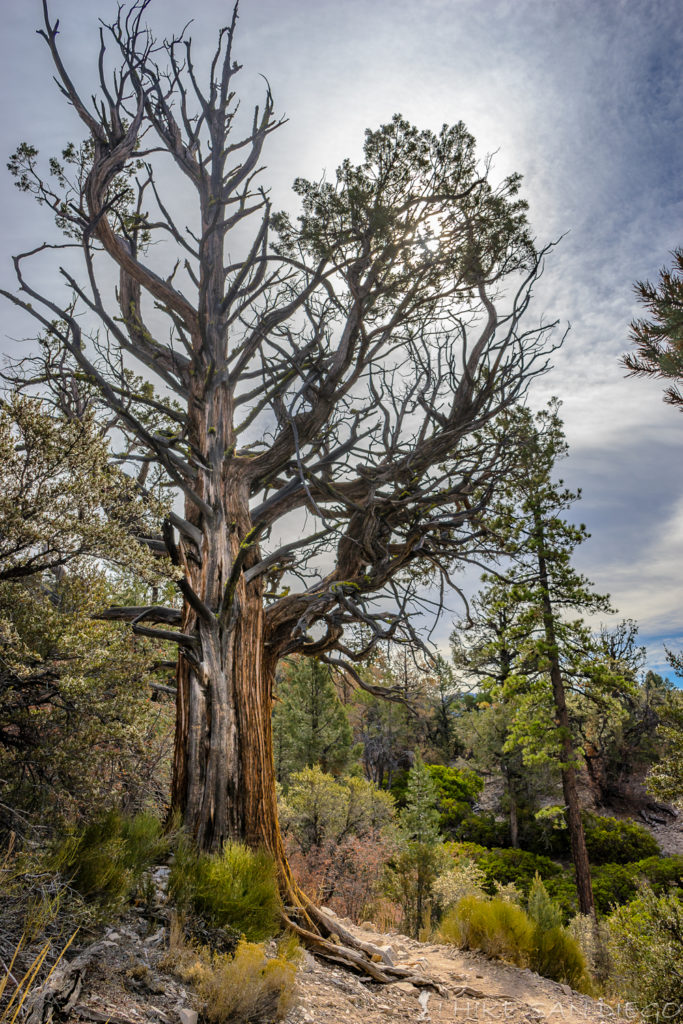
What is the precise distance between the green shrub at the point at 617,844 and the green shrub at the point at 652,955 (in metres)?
16.1

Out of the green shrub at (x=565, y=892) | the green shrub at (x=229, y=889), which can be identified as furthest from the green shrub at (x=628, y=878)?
the green shrub at (x=229, y=889)

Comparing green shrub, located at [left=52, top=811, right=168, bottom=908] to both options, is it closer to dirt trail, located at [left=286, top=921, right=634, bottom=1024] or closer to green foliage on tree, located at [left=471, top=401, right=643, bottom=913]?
dirt trail, located at [left=286, top=921, right=634, bottom=1024]

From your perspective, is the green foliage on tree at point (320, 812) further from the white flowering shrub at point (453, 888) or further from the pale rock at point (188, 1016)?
the pale rock at point (188, 1016)

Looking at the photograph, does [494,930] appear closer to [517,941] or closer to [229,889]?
[517,941]

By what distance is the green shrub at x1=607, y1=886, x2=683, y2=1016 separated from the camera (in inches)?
199

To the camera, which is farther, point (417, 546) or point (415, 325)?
point (415, 325)

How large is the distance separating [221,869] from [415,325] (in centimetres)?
632

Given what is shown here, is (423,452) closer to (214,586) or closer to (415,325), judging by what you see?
(415,325)

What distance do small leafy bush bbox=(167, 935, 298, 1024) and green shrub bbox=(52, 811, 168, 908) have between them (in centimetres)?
51

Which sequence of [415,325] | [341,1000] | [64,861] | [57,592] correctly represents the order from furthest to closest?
[415,325] < [57,592] < [341,1000] < [64,861]

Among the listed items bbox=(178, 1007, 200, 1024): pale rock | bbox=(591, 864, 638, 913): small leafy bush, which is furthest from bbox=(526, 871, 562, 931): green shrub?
bbox=(591, 864, 638, 913): small leafy bush

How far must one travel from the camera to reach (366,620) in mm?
5930

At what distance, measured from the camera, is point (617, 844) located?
69.6 ft

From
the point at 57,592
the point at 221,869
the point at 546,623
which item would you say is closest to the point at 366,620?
the point at 221,869
